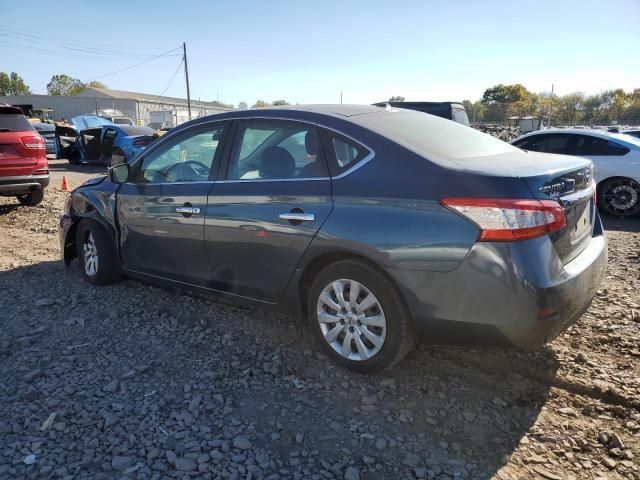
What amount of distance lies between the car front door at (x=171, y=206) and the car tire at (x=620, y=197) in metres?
7.42

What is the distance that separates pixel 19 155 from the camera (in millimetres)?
7996

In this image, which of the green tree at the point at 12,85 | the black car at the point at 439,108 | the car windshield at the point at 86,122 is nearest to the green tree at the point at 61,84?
the green tree at the point at 12,85

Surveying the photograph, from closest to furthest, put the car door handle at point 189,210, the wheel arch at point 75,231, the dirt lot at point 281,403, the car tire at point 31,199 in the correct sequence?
the dirt lot at point 281,403 < the car door handle at point 189,210 < the wheel arch at point 75,231 < the car tire at point 31,199

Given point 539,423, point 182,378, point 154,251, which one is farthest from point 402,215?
point 154,251

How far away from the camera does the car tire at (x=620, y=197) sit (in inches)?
339

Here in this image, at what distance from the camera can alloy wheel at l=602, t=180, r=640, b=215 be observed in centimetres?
859

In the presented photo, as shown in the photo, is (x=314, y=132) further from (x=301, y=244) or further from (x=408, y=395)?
(x=408, y=395)

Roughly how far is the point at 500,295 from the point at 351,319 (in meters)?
0.94

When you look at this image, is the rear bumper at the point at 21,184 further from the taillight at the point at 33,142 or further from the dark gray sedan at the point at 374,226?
the dark gray sedan at the point at 374,226

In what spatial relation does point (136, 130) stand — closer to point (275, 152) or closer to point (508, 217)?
point (275, 152)

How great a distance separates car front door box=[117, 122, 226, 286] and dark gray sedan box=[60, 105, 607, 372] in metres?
0.01

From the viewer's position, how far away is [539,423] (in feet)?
9.27

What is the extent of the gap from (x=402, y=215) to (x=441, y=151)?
525 millimetres

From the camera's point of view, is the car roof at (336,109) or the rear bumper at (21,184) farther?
the rear bumper at (21,184)
